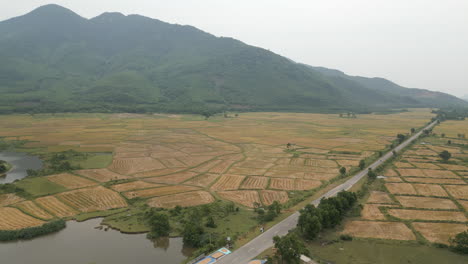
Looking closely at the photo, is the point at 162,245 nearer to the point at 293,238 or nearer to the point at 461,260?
the point at 293,238

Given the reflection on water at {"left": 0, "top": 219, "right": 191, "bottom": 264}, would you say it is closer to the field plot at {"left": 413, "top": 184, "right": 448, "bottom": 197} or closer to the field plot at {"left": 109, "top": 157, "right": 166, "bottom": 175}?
the field plot at {"left": 109, "top": 157, "right": 166, "bottom": 175}

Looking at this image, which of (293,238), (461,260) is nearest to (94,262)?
(293,238)

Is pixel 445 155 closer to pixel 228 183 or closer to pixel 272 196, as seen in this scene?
pixel 272 196

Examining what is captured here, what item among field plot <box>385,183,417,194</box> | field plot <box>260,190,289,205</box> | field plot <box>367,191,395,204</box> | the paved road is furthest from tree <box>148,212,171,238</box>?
field plot <box>385,183,417,194</box>

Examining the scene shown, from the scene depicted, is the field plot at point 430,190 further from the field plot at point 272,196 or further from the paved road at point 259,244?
the field plot at point 272,196

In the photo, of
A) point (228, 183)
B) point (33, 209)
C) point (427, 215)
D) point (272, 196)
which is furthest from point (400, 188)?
point (33, 209)

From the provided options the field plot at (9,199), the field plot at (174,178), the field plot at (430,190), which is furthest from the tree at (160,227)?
the field plot at (430,190)

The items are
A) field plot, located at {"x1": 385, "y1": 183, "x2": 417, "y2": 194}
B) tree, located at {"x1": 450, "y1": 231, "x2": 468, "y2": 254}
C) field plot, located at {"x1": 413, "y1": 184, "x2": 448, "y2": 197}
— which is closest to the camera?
tree, located at {"x1": 450, "y1": 231, "x2": 468, "y2": 254}
